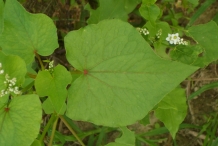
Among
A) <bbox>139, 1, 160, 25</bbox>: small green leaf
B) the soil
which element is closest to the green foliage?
<bbox>139, 1, 160, 25</bbox>: small green leaf

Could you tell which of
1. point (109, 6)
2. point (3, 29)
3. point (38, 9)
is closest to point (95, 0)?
point (109, 6)

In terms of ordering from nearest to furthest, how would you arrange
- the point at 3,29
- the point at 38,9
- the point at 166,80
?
the point at 166,80 → the point at 3,29 → the point at 38,9

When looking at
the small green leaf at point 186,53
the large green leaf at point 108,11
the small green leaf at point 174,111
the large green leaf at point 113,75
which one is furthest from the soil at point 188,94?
the large green leaf at point 113,75

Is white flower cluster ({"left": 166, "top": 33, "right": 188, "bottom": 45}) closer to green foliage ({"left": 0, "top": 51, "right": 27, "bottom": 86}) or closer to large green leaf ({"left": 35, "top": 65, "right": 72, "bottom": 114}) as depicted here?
large green leaf ({"left": 35, "top": 65, "right": 72, "bottom": 114})

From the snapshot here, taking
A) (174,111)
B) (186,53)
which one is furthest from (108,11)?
(174,111)

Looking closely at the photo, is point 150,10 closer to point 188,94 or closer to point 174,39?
point 174,39

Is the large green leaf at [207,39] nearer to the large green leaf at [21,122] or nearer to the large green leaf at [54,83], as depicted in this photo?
the large green leaf at [54,83]

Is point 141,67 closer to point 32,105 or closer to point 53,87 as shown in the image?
point 53,87
